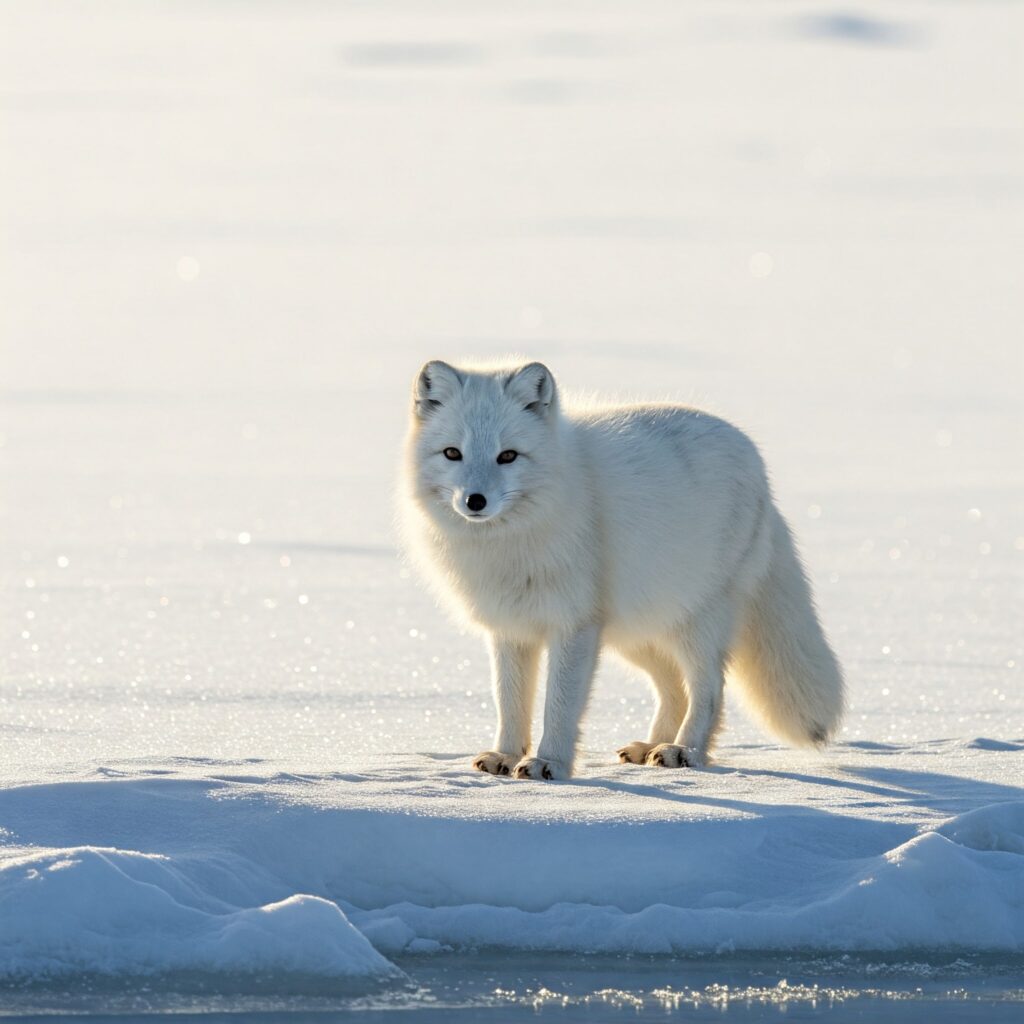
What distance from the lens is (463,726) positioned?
212 inches

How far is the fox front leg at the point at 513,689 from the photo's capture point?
4.80m

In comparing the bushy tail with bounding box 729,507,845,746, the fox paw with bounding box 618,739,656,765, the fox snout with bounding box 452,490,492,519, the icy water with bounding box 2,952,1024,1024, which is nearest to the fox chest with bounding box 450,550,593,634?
the fox snout with bounding box 452,490,492,519

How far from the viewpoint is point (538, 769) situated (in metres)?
4.55

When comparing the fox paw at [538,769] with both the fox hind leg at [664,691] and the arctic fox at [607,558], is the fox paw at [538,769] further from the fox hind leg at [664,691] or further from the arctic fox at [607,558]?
the fox hind leg at [664,691]

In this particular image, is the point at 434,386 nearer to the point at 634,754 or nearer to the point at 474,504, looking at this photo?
the point at 474,504

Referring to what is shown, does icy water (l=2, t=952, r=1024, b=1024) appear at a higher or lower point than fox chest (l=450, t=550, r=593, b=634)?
lower

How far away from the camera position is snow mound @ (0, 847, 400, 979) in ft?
10.4

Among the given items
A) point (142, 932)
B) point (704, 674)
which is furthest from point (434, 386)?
point (142, 932)

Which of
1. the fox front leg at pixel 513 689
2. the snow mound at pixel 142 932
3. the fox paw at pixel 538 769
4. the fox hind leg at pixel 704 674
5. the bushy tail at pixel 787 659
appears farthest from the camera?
the bushy tail at pixel 787 659

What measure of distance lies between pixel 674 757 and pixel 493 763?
564 mm

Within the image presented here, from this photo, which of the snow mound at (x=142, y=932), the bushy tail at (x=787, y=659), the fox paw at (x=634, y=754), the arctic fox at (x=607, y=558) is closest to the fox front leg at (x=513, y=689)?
the arctic fox at (x=607, y=558)

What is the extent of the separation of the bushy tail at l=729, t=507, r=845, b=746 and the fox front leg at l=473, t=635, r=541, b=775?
0.67 meters

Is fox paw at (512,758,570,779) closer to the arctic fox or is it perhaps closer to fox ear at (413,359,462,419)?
the arctic fox

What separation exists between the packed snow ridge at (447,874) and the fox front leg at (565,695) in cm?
53
